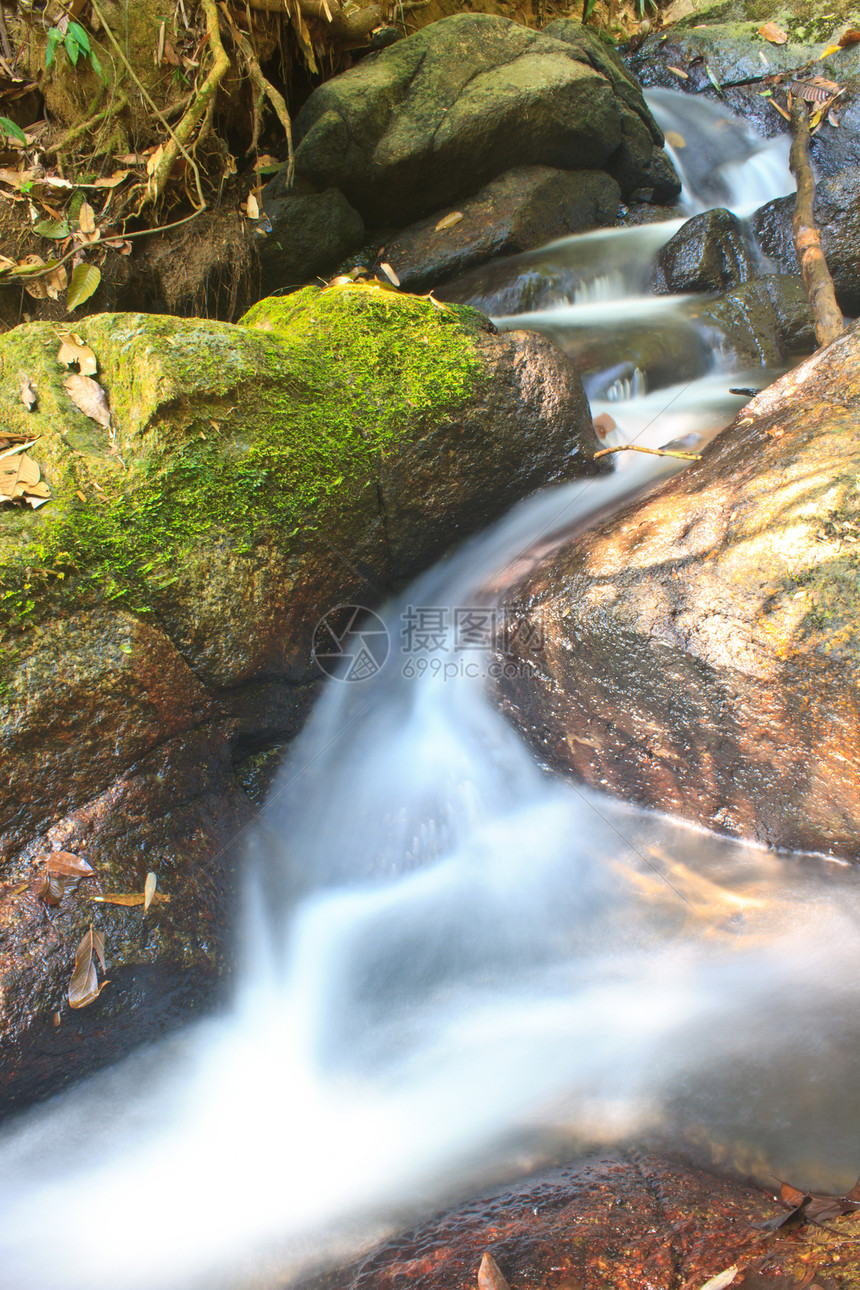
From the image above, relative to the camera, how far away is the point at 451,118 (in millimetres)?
5953

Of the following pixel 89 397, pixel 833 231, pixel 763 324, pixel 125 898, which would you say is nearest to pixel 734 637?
pixel 125 898

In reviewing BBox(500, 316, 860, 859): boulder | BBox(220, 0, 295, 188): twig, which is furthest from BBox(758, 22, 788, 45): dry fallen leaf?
BBox(500, 316, 860, 859): boulder

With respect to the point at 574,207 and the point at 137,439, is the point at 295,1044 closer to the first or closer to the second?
the point at 137,439

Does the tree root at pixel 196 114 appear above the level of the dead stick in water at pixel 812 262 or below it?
above

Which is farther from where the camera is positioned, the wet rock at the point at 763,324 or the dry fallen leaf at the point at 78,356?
the wet rock at the point at 763,324

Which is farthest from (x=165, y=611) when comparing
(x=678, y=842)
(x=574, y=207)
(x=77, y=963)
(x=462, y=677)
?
(x=574, y=207)

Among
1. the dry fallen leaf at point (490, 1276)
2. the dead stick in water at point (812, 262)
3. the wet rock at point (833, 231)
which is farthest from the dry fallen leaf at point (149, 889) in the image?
the wet rock at point (833, 231)

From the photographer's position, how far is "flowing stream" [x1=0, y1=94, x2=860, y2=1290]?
1837mm

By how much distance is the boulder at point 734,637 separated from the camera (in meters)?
2.22

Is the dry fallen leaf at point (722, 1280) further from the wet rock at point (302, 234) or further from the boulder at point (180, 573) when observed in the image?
the wet rock at point (302, 234)

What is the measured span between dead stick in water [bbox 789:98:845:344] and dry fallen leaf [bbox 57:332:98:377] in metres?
3.40

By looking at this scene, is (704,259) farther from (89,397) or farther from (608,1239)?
(608,1239)

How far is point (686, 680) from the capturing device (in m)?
2.45

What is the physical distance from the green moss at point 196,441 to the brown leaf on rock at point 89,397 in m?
0.03
